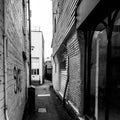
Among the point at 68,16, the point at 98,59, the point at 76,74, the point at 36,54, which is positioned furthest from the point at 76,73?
the point at 36,54

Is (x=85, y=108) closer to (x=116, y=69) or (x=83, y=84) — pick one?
(x=83, y=84)

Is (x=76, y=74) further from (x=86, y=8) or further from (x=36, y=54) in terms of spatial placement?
(x=36, y=54)

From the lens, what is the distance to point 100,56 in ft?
10.4

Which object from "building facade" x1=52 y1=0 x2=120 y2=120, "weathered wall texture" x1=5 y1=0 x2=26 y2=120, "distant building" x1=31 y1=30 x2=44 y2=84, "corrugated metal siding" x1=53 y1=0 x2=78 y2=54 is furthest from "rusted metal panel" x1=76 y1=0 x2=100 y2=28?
"distant building" x1=31 y1=30 x2=44 y2=84

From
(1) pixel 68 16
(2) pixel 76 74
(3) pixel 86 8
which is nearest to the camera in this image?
(3) pixel 86 8

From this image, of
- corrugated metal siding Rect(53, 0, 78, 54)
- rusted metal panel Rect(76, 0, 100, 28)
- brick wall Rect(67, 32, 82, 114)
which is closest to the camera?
rusted metal panel Rect(76, 0, 100, 28)

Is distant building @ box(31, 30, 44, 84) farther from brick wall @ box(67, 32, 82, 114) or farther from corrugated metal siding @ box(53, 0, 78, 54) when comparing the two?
brick wall @ box(67, 32, 82, 114)

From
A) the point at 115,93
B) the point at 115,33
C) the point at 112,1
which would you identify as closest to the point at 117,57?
the point at 115,33

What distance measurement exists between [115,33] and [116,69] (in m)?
0.67

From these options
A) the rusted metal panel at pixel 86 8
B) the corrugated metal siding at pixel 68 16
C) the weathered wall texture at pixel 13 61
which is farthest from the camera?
the corrugated metal siding at pixel 68 16

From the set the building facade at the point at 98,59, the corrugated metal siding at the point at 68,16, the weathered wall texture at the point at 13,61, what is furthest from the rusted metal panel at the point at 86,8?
the weathered wall texture at the point at 13,61

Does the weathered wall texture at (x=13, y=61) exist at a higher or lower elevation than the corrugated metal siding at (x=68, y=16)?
lower

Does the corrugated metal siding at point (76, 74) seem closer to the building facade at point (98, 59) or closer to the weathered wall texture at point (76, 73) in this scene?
the weathered wall texture at point (76, 73)

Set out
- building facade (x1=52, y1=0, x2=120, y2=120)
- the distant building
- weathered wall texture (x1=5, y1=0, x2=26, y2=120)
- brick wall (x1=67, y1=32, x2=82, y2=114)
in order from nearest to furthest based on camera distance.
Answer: building facade (x1=52, y1=0, x2=120, y2=120) < weathered wall texture (x1=5, y1=0, x2=26, y2=120) < brick wall (x1=67, y1=32, x2=82, y2=114) < the distant building
